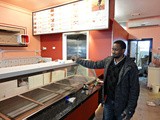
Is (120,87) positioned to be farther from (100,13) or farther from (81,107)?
(100,13)

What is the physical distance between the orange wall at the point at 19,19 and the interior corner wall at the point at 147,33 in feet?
15.4

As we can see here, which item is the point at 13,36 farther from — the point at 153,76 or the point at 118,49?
the point at 153,76

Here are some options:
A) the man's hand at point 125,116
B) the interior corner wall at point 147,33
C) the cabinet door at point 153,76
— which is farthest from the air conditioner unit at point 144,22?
the man's hand at point 125,116

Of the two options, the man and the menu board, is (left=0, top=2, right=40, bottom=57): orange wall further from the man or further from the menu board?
the man

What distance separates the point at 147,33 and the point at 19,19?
5654 millimetres

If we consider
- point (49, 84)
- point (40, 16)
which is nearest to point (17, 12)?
point (40, 16)

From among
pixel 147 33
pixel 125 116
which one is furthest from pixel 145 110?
pixel 147 33

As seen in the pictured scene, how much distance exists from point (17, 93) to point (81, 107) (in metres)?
0.84

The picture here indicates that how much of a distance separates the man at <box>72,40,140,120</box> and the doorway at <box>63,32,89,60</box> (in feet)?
7.25

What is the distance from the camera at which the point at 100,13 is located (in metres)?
2.78

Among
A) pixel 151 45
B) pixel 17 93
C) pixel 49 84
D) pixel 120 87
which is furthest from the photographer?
pixel 151 45

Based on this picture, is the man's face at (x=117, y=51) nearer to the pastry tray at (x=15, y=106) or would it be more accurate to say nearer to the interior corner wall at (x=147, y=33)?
the pastry tray at (x=15, y=106)

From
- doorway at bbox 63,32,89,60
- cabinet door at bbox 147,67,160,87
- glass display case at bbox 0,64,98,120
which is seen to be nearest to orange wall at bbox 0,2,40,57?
doorway at bbox 63,32,89,60

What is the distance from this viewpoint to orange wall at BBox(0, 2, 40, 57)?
3.55m
